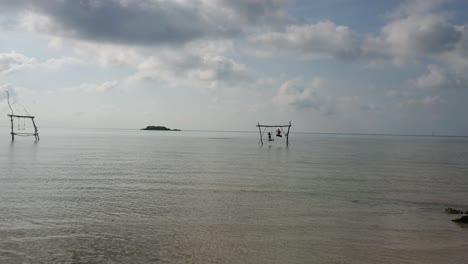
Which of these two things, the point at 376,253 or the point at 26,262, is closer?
the point at 26,262

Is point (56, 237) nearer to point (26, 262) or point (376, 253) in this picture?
point (26, 262)

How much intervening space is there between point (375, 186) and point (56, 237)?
18441 mm

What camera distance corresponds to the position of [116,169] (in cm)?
2877

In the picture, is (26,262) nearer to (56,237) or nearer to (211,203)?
(56,237)

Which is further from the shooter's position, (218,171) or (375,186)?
(218,171)

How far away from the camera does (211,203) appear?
16859 millimetres

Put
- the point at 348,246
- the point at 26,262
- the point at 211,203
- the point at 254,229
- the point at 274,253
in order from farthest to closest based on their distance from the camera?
the point at 211,203 < the point at 254,229 < the point at 348,246 < the point at 274,253 < the point at 26,262

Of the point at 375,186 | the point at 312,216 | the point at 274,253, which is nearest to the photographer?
the point at 274,253

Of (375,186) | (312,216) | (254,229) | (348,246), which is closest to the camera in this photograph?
(348,246)

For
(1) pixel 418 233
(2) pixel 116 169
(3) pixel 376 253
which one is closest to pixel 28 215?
(3) pixel 376 253

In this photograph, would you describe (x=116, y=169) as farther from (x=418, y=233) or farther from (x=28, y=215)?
(x=418, y=233)

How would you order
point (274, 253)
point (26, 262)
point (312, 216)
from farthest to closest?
1. point (312, 216)
2. point (274, 253)
3. point (26, 262)

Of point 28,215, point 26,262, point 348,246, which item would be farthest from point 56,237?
point 348,246

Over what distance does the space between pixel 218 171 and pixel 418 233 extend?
1794 cm
